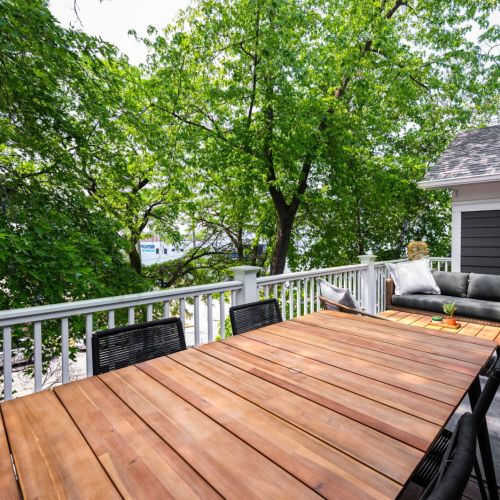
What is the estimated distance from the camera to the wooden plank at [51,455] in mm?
846

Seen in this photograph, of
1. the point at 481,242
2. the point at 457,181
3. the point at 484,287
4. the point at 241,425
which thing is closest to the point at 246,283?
the point at 241,425

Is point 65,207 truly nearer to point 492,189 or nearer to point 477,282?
point 477,282

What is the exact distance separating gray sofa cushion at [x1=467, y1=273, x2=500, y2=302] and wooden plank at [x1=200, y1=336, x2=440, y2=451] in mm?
4934

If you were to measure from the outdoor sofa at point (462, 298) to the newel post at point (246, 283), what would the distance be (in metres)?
3.24

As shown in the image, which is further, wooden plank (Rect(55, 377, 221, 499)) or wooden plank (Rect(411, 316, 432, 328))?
wooden plank (Rect(411, 316, 432, 328))

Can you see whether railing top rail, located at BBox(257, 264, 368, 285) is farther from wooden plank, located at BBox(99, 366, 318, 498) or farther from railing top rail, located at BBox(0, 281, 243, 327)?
wooden plank, located at BBox(99, 366, 318, 498)

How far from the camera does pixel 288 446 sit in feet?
3.31

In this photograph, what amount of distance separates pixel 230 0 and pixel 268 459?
31.0ft

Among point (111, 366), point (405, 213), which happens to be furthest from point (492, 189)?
point (111, 366)

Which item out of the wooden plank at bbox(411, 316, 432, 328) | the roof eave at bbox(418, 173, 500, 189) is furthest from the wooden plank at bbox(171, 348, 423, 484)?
the roof eave at bbox(418, 173, 500, 189)

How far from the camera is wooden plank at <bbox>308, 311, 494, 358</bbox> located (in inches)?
73.0

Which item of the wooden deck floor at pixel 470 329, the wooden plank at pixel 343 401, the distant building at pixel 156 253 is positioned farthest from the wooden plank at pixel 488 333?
the distant building at pixel 156 253

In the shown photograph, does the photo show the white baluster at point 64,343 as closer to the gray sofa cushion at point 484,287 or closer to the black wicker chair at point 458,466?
the black wicker chair at point 458,466

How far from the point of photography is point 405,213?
1073 centimetres
